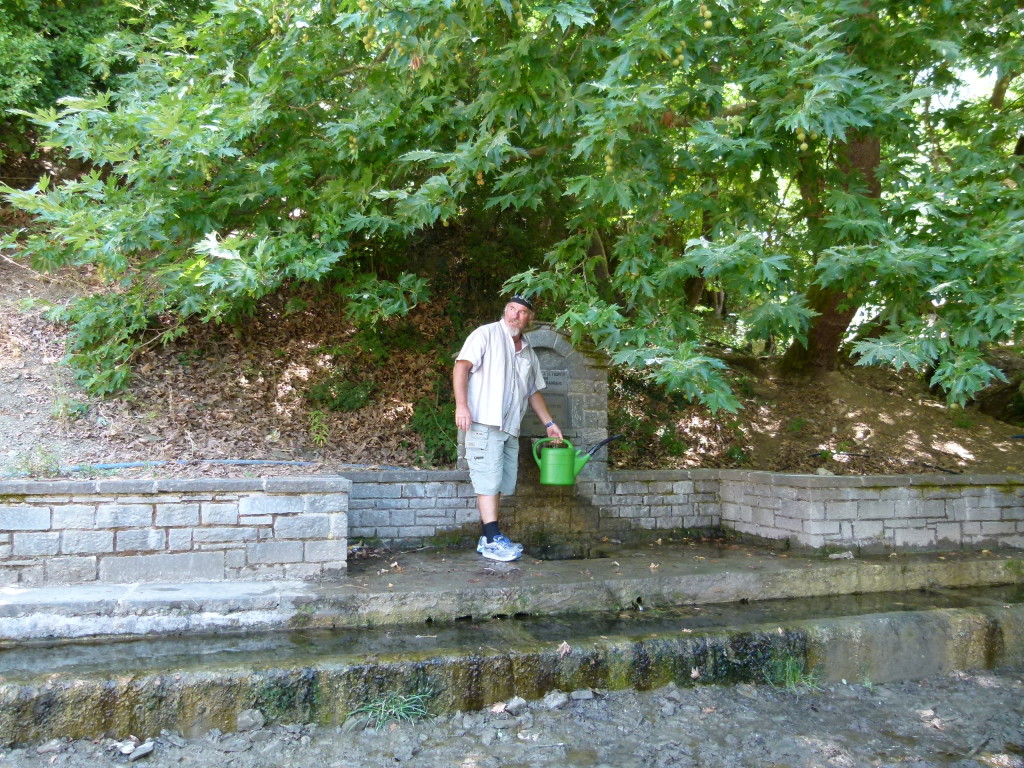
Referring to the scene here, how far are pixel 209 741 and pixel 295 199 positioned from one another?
3.51 metres

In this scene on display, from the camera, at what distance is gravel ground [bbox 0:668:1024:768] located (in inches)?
117

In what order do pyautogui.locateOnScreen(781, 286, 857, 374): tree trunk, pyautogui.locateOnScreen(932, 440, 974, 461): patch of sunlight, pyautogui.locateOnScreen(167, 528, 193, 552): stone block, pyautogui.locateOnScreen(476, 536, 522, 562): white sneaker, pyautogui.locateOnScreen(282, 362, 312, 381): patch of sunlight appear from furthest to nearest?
pyautogui.locateOnScreen(781, 286, 857, 374): tree trunk → pyautogui.locateOnScreen(932, 440, 974, 461): patch of sunlight → pyautogui.locateOnScreen(282, 362, 312, 381): patch of sunlight → pyautogui.locateOnScreen(476, 536, 522, 562): white sneaker → pyautogui.locateOnScreen(167, 528, 193, 552): stone block

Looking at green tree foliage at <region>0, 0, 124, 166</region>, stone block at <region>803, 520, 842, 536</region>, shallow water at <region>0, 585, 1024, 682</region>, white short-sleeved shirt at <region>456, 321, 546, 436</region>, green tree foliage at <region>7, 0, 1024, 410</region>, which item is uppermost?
green tree foliage at <region>0, 0, 124, 166</region>

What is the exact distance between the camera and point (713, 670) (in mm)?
3799

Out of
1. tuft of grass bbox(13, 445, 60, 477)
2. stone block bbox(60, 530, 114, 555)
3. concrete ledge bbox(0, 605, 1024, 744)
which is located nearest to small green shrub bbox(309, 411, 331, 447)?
tuft of grass bbox(13, 445, 60, 477)

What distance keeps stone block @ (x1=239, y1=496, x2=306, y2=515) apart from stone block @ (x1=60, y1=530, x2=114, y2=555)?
2.31ft

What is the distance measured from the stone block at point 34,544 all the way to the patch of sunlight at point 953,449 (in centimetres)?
779

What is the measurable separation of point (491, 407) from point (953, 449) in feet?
18.0

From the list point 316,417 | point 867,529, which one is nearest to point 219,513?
point 316,417

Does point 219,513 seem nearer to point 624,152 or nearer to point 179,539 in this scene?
point 179,539

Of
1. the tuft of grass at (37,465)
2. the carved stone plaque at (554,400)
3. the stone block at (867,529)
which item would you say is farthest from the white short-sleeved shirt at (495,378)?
the stone block at (867,529)

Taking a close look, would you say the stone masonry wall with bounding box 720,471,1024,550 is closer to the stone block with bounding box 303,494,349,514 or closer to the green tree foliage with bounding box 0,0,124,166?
the stone block with bounding box 303,494,349,514

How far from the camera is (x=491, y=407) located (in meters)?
5.07

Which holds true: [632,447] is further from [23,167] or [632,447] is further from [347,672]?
[23,167]
